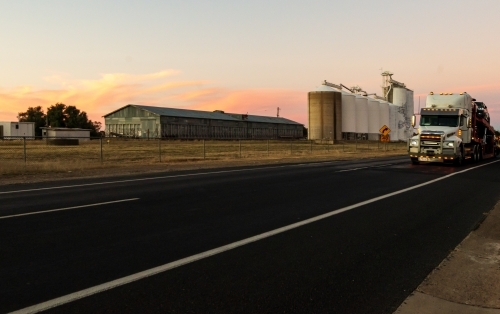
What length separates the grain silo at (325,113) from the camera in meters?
78.0

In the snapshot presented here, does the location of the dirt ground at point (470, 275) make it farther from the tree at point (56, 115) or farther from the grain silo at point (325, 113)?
the tree at point (56, 115)

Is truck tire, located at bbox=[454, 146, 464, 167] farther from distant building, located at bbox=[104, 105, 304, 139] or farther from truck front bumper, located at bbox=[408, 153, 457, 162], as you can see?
distant building, located at bbox=[104, 105, 304, 139]

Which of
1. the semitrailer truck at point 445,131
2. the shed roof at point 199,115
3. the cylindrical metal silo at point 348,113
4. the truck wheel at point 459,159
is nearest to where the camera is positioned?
the semitrailer truck at point 445,131

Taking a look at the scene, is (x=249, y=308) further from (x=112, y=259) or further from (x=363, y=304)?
(x=112, y=259)

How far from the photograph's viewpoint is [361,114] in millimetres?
87750

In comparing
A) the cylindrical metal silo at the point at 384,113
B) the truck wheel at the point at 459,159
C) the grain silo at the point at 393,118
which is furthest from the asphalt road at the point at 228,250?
the grain silo at the point at 393,118

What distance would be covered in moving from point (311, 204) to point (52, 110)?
372 feet

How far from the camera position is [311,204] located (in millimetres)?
9094

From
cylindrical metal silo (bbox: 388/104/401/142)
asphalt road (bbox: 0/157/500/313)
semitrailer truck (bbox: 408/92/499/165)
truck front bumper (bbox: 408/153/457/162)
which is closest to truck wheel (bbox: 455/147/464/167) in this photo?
semitrailer truck (bbox: 408/92/499/165)

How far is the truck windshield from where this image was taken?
870 inches

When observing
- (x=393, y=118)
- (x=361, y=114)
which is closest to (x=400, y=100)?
(x=393, y=118)

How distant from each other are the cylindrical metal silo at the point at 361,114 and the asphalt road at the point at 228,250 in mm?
78785

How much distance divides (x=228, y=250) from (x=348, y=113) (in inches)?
3204

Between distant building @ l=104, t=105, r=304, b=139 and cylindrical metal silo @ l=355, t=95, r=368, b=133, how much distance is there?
2408 centimetres
